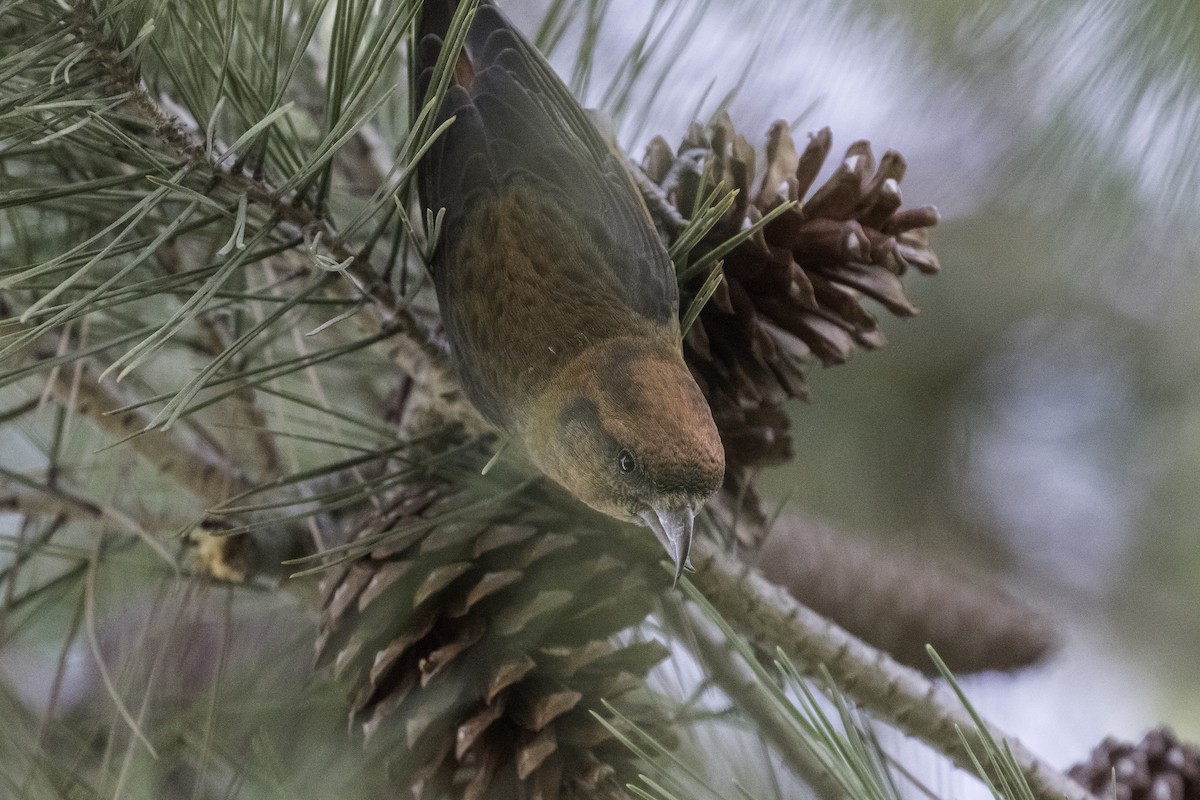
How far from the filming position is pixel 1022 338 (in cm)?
172

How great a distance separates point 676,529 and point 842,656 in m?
0.20

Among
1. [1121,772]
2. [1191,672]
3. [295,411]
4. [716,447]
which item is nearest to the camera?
[716,447]

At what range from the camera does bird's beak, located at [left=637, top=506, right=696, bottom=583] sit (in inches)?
26.6

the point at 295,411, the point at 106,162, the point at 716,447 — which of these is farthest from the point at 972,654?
the point at 106,162

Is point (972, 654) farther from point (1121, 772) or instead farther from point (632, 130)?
point (632, 130)

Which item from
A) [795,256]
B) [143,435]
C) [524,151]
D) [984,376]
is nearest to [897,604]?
[984,376]

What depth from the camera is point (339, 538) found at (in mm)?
926

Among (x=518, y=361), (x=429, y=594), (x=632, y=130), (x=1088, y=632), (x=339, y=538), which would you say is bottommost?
(x=1088, y=632)

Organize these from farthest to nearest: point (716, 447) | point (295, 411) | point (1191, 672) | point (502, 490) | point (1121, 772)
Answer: point (1191, 672), point (295, 411), point (1121, 772), point (502, 490), point (716, 447)

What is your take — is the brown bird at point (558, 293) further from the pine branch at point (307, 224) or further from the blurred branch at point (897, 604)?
the blurred branch at point (897, 604)

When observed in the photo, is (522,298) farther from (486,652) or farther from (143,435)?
(143,435)

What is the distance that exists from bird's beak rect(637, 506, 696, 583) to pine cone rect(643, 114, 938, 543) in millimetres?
128

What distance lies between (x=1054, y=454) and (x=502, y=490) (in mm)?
1293

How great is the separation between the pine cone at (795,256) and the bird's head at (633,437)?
0.06 m
